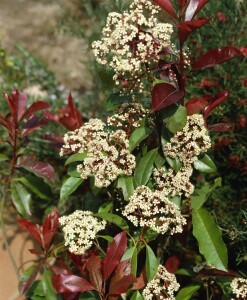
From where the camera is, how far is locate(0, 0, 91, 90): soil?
4.08 metres

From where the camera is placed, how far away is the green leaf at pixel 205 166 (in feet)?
5.24

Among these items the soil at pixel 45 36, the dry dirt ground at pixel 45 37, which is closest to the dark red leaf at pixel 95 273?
the dry dirt ground at pixel 45 37

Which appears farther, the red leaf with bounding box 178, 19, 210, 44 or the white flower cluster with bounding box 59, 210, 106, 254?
the white flower cluster with bounding box 59, 210, 106, 254

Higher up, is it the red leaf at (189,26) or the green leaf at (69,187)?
the red leaf at (189,26)

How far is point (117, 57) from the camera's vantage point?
1461 millimetres

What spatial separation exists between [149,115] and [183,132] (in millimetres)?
201

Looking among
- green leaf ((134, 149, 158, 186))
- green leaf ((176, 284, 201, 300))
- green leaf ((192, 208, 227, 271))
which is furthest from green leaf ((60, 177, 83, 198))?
green leaf ((176, 284, 201, 300))

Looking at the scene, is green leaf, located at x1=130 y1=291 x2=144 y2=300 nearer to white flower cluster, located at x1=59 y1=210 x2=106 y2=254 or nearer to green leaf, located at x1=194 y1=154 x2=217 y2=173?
white flower cluster, located at x1=59 y1=210 x2=106 y2=254

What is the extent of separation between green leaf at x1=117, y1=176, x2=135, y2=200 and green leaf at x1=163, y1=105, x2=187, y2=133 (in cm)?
25

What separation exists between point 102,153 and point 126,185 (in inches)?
5.5

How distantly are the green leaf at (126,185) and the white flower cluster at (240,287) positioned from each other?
45 centimetres

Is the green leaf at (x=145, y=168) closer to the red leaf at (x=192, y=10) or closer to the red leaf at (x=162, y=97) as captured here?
the red leaf at (x=162, y=97)

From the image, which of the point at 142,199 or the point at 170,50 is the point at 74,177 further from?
the point at 170,50

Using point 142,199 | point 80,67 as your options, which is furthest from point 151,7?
point 80,67
